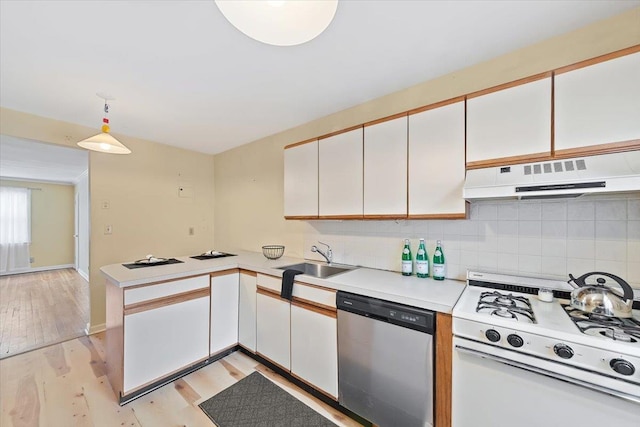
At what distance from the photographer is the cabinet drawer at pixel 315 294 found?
69.8 inches

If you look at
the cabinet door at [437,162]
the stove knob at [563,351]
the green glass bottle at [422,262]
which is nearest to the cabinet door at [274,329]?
the green glass bottle at [422,262]

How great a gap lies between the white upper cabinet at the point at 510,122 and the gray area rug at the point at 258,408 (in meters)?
1.98

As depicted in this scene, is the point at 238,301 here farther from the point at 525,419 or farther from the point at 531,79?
the point at 531,79

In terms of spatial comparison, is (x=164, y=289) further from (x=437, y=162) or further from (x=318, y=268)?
(x=437, y=162)

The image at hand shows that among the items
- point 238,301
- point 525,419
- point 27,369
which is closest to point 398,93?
point 525,419

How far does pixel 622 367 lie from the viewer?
0.91m

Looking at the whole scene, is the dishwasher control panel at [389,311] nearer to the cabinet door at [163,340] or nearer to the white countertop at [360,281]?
the white countertop at [360,281]

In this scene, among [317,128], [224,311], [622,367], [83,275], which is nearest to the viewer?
[622,367]

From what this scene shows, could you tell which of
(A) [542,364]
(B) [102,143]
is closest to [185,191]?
(B) [102,143]

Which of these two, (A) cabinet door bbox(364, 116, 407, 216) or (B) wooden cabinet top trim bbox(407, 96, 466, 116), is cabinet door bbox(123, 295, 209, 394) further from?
(B) wooden cabinet top trim bbox(407, 96, 466, 116)

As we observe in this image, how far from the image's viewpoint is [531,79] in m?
1.36

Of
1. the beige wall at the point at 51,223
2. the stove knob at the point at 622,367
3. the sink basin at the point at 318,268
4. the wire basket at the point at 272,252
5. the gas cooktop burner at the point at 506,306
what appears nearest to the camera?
the stove knob at the point at 622,367

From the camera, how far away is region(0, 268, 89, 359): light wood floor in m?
2.79

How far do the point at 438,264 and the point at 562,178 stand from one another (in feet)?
2.87
